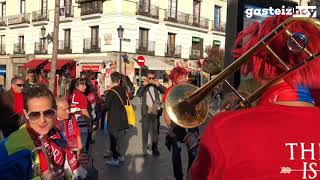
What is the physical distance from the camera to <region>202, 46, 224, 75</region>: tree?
3422 cm

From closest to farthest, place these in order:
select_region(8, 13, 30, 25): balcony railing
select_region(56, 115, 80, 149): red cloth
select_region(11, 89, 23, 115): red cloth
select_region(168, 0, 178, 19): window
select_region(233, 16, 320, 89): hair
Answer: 1. select_region(233, 16, 320, 89): hair
2. select_region(56, 115, 80, 149): red cloth
3. select_region(11, 89, 23, 115): red cloth
4. select_region(168, 0, 178, 19): window
5. select_region(8, 13, 30, 25): balcony railing

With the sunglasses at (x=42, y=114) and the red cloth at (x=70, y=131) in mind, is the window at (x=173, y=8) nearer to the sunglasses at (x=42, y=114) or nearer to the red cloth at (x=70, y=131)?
the red cloth at (x=70, y=131)

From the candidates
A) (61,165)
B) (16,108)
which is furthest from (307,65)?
(16,108)

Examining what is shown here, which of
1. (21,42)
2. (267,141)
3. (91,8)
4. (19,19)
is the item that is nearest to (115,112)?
(267,141)

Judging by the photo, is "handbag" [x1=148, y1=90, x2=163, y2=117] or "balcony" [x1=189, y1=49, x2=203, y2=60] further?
"balcony" [x1=189, y1=49, x2=203, y2=60]

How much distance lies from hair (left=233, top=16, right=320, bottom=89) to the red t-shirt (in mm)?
177

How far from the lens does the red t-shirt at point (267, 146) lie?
142 cm

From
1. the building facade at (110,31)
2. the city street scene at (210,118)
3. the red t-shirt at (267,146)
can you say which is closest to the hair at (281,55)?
the city street scene at (210,118)

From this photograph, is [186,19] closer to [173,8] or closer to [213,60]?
[173,8]

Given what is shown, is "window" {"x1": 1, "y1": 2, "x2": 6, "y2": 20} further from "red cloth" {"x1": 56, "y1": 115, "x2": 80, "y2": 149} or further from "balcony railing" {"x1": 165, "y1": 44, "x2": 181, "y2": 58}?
"red cloth" {"x1": 56, "y1": 115, "x2": 80, "y2": 149}

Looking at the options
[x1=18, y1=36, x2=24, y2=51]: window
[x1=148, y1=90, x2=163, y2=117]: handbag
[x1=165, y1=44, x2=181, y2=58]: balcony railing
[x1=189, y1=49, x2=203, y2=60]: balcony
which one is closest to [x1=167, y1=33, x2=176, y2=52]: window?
[x1=165, y1=44, x2=181, y2=58]: balcony railing

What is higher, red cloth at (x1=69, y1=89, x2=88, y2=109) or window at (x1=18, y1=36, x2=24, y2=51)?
window at (x1=18, y1=36, x2=24, y2=51)

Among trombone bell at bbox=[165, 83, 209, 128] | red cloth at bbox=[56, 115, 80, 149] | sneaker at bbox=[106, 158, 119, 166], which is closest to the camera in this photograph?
trombone bell at bbox=[165, 83, 209, 128]

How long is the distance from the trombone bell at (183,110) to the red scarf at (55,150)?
83 cm
